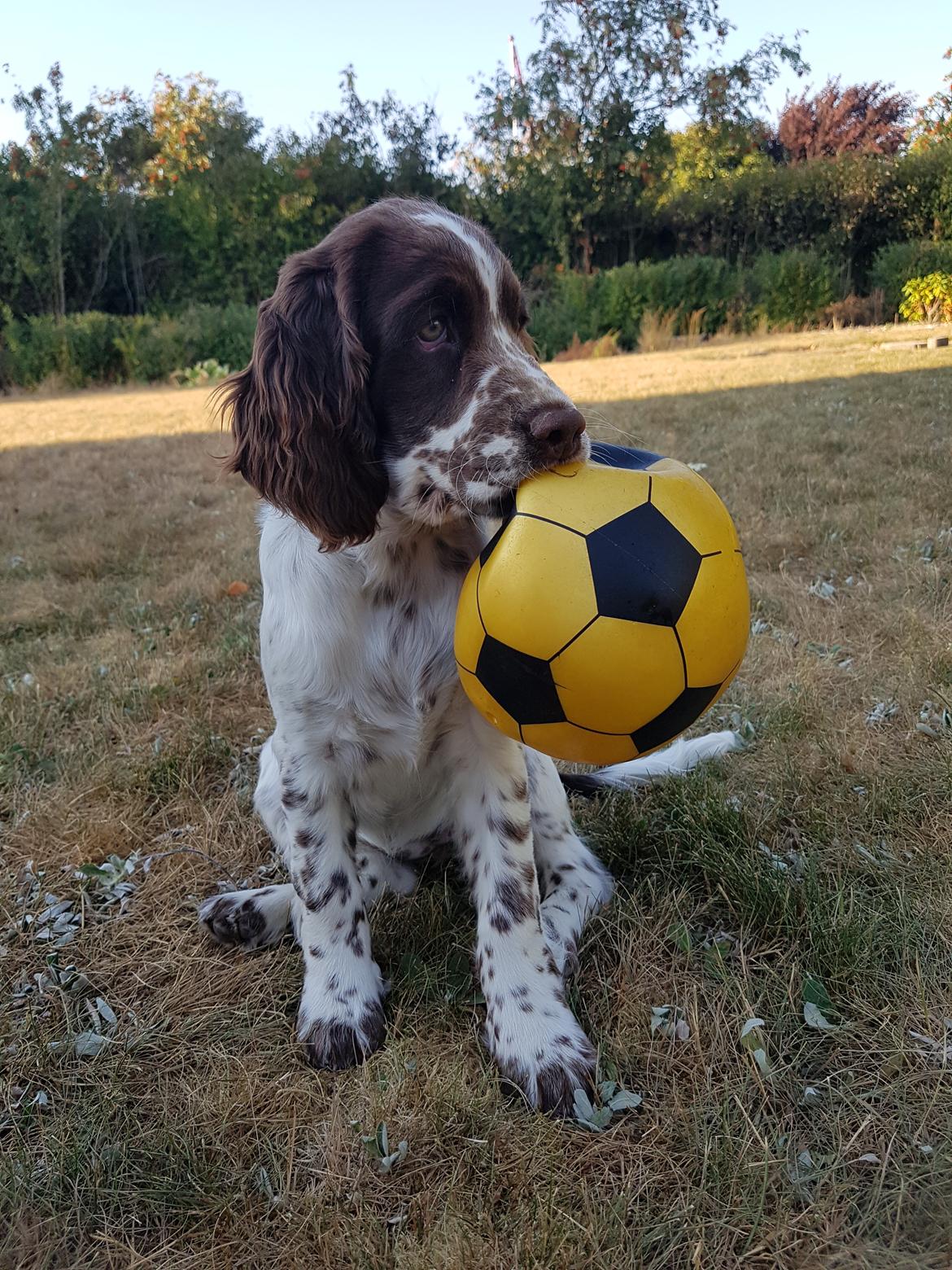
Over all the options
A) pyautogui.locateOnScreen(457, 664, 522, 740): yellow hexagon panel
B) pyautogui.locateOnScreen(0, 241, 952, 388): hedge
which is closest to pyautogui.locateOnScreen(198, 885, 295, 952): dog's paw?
pyautogui.locateOnScreen(457, 664, 522, 740): yellow hexagon panel

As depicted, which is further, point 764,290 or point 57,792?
point 764,290

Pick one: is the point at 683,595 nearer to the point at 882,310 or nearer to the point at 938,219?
the point at 882,310

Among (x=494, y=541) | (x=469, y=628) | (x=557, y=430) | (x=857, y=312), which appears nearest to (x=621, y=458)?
(x=557, y=430)

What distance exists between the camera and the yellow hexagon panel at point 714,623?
145 centimetres

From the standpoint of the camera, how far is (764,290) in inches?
681

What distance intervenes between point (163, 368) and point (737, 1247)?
57.3ft

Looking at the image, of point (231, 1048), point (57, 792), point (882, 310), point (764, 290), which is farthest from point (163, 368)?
point (231, 1048)

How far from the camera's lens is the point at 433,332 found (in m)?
1.77

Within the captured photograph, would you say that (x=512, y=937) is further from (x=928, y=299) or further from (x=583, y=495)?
(x=928, y=299)

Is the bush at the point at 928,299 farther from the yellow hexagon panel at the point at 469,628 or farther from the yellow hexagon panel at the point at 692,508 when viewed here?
the yellow hexagon panel at the point at 469,628

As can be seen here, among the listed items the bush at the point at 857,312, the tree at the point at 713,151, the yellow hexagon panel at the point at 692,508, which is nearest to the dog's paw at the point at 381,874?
the yellow hexagon panel at the point at 692,508

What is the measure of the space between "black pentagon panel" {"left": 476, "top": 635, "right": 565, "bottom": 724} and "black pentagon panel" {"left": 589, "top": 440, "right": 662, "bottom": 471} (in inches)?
15.5

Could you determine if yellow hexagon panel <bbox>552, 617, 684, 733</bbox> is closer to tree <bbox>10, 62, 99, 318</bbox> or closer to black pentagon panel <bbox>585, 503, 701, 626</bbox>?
black pentagon panel <bbox>585, 503, 701, 626</bbox>

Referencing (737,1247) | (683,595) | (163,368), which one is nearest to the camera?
(737,1247)
